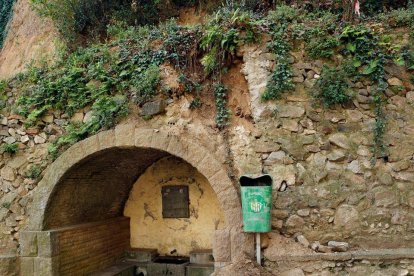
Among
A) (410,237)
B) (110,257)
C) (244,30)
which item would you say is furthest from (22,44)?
(410,237)

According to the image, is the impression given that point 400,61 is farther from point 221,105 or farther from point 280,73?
point 221,105

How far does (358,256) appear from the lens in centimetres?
472

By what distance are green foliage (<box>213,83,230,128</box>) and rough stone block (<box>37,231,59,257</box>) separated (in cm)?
292

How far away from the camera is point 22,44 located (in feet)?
33.7

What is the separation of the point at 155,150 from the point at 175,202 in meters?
2.16

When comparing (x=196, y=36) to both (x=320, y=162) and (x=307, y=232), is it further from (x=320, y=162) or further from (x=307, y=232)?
(x=307, y=232)

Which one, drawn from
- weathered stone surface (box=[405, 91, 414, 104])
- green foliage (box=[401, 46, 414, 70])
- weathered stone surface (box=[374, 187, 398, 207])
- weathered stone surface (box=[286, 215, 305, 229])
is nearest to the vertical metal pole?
weathered stone surface (box=[286, 215, 305, 229])

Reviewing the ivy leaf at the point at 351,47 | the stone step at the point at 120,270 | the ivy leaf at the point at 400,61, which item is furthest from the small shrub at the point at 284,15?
the stone step at the point at 120,270

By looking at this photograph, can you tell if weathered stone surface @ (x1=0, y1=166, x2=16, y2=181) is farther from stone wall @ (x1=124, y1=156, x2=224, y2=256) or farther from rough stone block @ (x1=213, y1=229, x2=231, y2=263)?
rough stone block @ (x1=213, y1=229, x2=231, y2=263)

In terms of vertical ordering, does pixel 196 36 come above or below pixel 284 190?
above

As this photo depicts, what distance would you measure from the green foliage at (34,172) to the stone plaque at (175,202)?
2408 mm

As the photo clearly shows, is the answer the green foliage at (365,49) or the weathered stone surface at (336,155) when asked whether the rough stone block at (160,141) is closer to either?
the weathered stone surface at (336,155)

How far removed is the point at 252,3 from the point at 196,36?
2117mm

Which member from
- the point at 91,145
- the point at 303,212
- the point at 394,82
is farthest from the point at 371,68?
the point at 91,145
